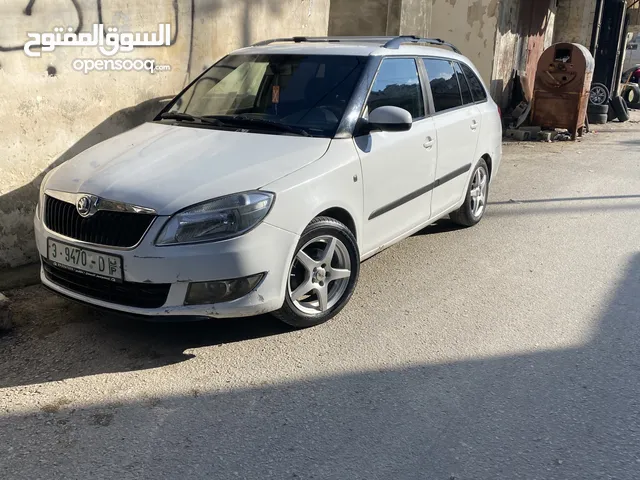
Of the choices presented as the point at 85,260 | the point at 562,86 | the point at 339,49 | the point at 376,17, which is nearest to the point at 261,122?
the point at 339,49

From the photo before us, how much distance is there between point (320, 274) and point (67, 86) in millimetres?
2761

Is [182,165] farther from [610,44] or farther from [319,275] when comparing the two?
[610,44]

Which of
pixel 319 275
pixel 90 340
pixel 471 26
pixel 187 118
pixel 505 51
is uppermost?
pixel 471 26

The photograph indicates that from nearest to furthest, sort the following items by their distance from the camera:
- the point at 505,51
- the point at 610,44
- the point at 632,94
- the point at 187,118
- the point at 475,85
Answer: the point at 187,118
the point at 475,85
the point at 505,51
the point at 610,44
the point at 632,94

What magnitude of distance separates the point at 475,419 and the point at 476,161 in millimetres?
3470

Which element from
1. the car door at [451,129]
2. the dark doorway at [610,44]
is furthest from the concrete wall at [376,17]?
the dark doorway at [610,44]

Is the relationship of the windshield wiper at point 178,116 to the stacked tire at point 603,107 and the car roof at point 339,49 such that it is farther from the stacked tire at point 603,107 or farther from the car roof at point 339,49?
the stacked tire at point 603,107

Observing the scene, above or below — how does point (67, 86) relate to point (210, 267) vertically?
above

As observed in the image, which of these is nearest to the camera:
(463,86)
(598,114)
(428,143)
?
(428,143)

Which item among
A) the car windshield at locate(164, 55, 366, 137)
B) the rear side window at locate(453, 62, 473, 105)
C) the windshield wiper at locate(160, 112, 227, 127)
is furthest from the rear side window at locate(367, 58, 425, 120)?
the windshield wiper at locate(160, 112, 227, 127)

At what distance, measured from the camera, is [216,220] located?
11.3 feet

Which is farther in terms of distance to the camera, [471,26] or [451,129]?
[471,26]

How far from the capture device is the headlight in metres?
3.42

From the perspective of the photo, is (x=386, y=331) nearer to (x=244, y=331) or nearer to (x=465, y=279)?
(x=244, y=331)
